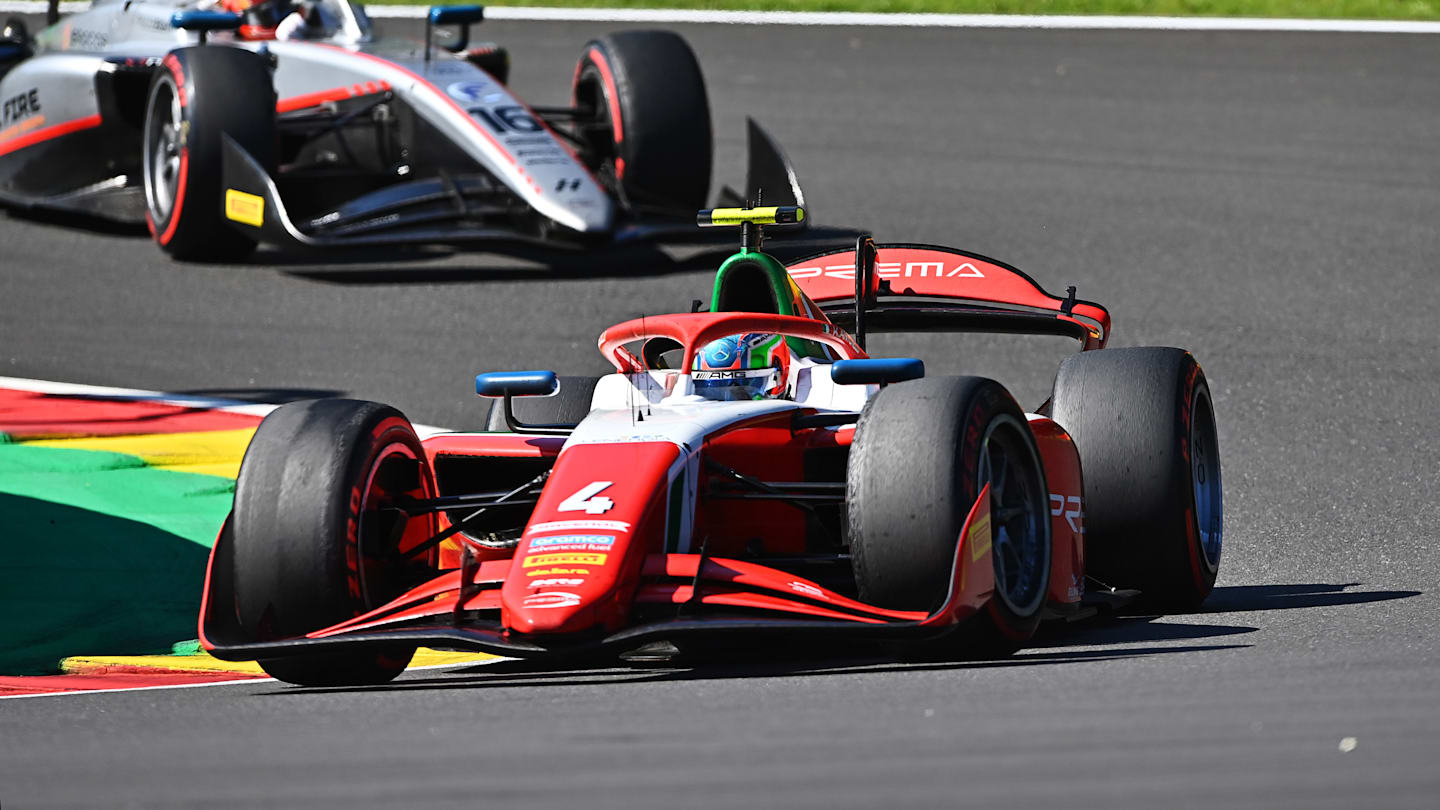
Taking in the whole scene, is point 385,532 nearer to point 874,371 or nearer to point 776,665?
point 776,665

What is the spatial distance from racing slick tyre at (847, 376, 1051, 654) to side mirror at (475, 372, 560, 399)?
1241mm

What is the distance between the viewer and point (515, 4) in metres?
23.4

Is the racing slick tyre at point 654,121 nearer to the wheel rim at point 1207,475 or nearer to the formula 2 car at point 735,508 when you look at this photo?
the formula 2 car at point 735,508

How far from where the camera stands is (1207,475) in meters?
7.50

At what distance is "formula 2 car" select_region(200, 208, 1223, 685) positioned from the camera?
572 cm

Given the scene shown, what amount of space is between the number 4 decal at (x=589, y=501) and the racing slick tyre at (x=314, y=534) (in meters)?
0.59

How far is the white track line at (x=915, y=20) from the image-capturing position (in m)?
20.8

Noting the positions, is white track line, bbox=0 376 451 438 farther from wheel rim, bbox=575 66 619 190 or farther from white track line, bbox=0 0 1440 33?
white track line, bbox=0 0 1440 33

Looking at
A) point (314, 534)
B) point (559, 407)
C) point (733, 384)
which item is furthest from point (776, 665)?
point (559, 407)

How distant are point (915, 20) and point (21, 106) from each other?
9.95 m

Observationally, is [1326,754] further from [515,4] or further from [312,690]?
[515,4]

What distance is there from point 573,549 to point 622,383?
122 centimetres

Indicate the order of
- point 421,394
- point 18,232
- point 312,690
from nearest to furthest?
point 312,690
point 421,394
point 18,232

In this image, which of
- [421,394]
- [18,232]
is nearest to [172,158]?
[18,232]
